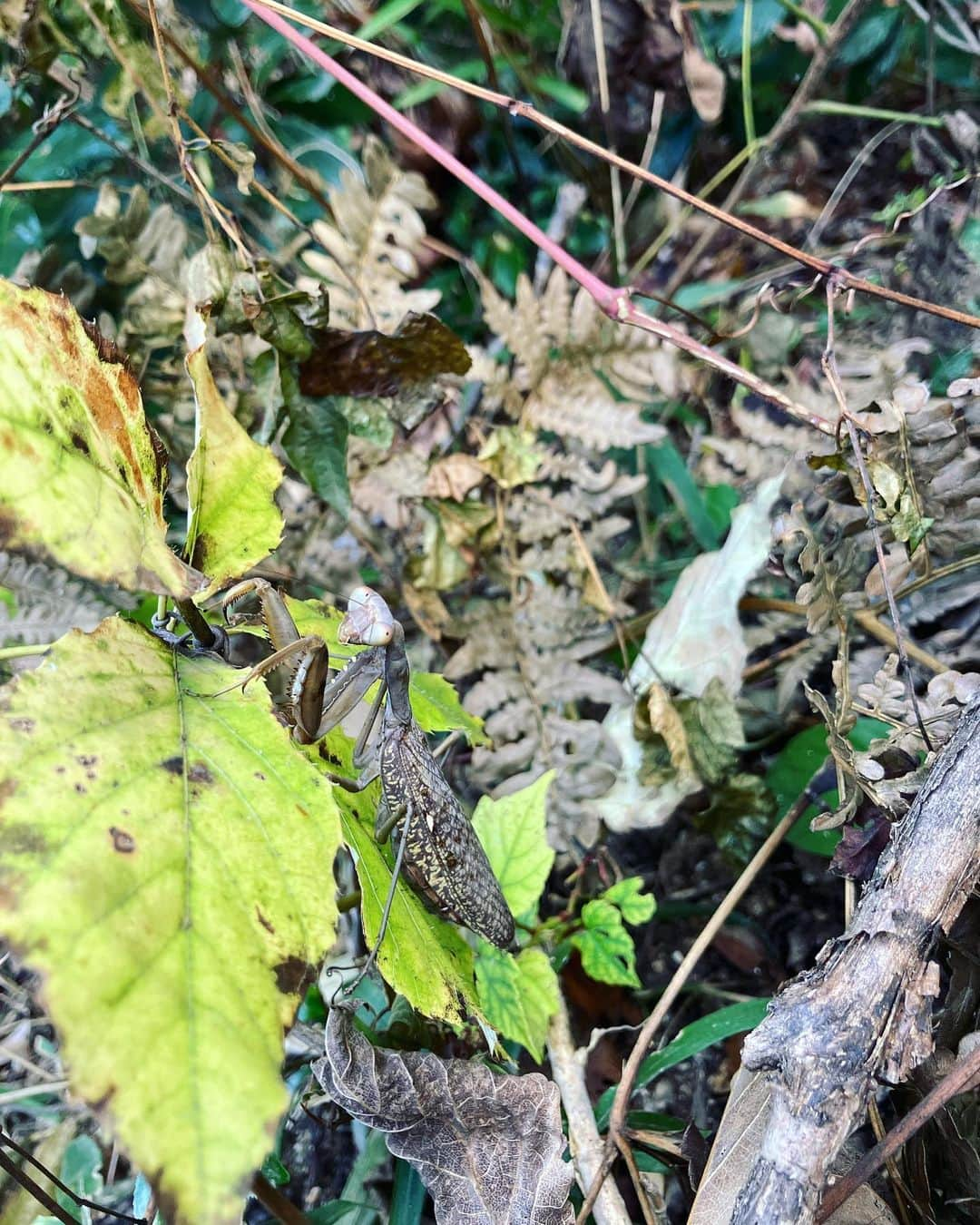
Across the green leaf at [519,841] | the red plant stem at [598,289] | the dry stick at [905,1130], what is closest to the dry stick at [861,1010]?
the dry stick at [905,1130]

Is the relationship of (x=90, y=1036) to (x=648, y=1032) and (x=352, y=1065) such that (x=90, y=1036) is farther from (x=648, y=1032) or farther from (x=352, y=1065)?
(x=648, y=1032)

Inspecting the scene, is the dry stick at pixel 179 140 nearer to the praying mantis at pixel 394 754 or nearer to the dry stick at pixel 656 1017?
the praying mantis at pixel 394 754

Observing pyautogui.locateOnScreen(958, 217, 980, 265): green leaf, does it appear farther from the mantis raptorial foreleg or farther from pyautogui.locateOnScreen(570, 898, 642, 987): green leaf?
the mantis raptorial foreleg

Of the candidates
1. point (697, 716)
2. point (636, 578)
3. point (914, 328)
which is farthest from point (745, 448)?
point (697, 716)

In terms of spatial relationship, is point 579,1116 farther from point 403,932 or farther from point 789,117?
point 789,117

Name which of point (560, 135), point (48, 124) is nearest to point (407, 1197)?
point (560, 135)

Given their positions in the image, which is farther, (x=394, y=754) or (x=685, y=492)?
(x=685, y=492)

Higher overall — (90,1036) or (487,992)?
(90,1036)
